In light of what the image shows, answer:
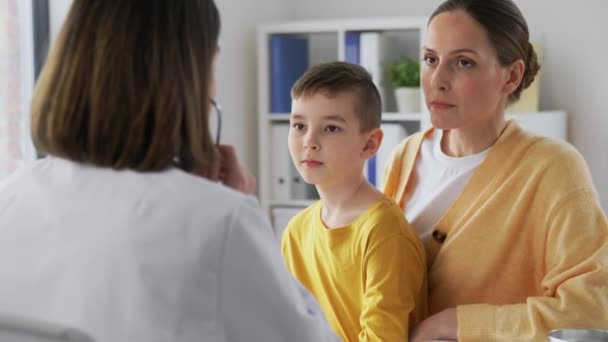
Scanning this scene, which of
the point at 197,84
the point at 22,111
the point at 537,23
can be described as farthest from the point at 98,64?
the point at 537,23

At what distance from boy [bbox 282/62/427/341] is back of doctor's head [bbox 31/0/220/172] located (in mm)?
565

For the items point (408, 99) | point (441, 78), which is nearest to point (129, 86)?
point (441, 78)

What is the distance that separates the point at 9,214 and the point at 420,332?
775mm

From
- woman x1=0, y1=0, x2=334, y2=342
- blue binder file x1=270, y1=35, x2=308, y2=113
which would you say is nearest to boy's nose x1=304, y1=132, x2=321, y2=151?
woman x1=0, y1=0, x2=334, y2=342

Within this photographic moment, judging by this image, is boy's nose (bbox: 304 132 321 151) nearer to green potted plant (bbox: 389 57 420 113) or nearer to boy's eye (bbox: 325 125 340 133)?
boy's eye (bbox: 325 125 340 133)

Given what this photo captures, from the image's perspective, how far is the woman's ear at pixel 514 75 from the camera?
1.75 metres

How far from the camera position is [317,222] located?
1.75 m

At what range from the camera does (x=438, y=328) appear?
1571 millimetres

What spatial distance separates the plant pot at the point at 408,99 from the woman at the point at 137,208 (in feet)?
8.60

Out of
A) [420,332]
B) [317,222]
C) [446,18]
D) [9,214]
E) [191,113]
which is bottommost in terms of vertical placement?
[420,332]

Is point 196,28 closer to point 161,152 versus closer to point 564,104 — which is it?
point 161,152

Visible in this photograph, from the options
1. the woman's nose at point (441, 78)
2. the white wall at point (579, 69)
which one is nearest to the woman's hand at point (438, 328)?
the woman's nose at point (441, 78)

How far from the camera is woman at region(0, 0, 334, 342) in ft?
3.25

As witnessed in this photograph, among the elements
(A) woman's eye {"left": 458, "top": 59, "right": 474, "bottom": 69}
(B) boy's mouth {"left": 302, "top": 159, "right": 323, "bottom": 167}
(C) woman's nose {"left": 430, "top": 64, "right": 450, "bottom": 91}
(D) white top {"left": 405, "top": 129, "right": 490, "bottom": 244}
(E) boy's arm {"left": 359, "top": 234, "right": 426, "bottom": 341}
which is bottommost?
(E) boy's arm {"left": 359, "top": 234, "right": 426, "bottom": 341}
